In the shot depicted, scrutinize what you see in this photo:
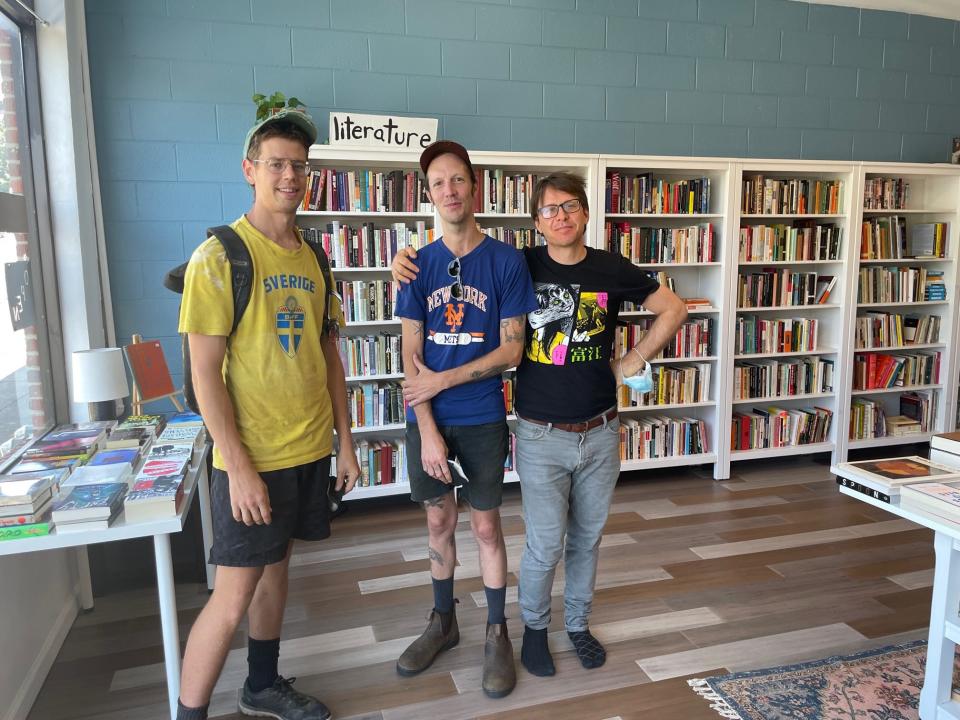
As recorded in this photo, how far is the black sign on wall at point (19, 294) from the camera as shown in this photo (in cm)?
238

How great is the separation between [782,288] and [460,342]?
3125mm

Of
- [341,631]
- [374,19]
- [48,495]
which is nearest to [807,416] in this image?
[341,631]

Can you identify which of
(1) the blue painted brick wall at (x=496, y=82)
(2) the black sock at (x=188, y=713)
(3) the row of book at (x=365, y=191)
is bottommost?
(2) the black sock at (x=188, y=713)

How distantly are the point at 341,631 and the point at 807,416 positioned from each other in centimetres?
339

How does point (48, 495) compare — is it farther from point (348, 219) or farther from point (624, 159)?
point (624, 159)

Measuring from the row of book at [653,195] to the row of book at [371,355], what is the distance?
1538 mm

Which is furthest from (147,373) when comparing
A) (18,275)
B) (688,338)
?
(688,338)

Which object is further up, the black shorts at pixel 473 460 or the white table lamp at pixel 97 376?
the white table lamp at pixel 97 376

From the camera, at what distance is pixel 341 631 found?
253 cm

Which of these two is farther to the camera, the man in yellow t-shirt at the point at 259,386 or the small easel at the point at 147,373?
the small easel at the point at 147,373

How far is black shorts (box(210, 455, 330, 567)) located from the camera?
5.54 ft

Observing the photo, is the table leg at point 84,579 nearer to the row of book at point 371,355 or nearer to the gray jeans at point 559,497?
the row of book at point 371,355

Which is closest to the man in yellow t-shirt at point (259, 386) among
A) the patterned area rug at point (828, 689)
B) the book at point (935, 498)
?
the patterned area rug at point (828, 689)

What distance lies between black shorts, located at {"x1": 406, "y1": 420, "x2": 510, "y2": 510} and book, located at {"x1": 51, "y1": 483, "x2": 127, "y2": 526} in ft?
2.64
